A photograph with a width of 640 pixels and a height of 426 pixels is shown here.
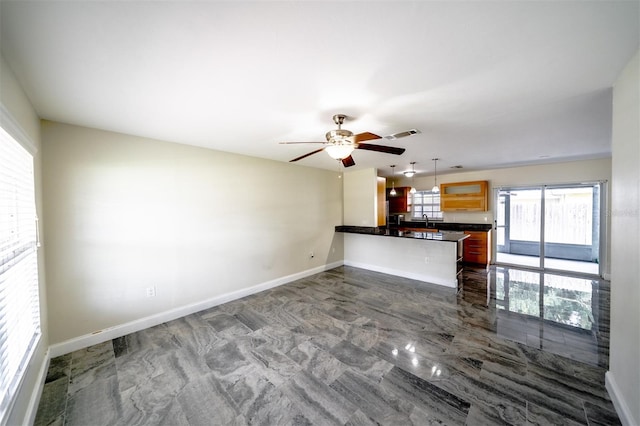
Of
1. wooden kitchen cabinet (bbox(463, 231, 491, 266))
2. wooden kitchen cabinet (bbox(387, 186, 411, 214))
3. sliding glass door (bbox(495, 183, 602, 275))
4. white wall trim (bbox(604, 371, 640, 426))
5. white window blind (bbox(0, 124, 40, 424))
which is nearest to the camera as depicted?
white window blind (bbox(0, 124, 40, 424))

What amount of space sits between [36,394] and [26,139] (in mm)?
1950

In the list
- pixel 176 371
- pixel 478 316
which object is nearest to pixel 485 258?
pixel 478 316

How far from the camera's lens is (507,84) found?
1756mm

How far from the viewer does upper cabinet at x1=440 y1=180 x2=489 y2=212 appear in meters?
5.69

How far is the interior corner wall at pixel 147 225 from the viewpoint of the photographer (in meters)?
2.37

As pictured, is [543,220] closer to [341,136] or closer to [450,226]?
[450,226]

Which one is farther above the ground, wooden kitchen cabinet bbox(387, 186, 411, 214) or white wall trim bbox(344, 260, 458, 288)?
wooden kitchen cabinet bbox(387, 186, 411, 214)

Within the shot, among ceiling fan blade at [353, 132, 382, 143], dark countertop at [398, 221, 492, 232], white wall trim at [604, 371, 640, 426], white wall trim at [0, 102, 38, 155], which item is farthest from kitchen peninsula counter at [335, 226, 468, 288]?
white wall trim at [0, 102, 38, 155]

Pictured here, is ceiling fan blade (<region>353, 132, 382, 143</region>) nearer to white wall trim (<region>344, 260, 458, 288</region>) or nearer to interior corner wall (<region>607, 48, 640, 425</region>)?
interior corner wall (<region>607, 48, 640, 425</region>)

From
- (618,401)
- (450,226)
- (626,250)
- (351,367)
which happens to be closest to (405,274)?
(450,226)

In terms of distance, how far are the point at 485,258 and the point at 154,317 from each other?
6615mm

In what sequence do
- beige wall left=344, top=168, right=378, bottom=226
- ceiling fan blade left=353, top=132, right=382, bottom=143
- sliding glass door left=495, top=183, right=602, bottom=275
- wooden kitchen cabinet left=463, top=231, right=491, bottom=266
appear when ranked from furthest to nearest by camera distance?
wooden kitchen cabinet left=463, top=231, right=491, bottom=266 < beige wall left=344, top=168, right=378, bottom=226 < sliding glass door left=495, top=183, right=602, bottom=275 < ceiling fan blade left=353, top=132, right=382, bottom=143

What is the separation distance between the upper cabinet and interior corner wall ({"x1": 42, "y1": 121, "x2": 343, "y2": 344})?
4492mm

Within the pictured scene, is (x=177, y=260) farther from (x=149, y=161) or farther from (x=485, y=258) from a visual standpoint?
(x=485, y=258)
